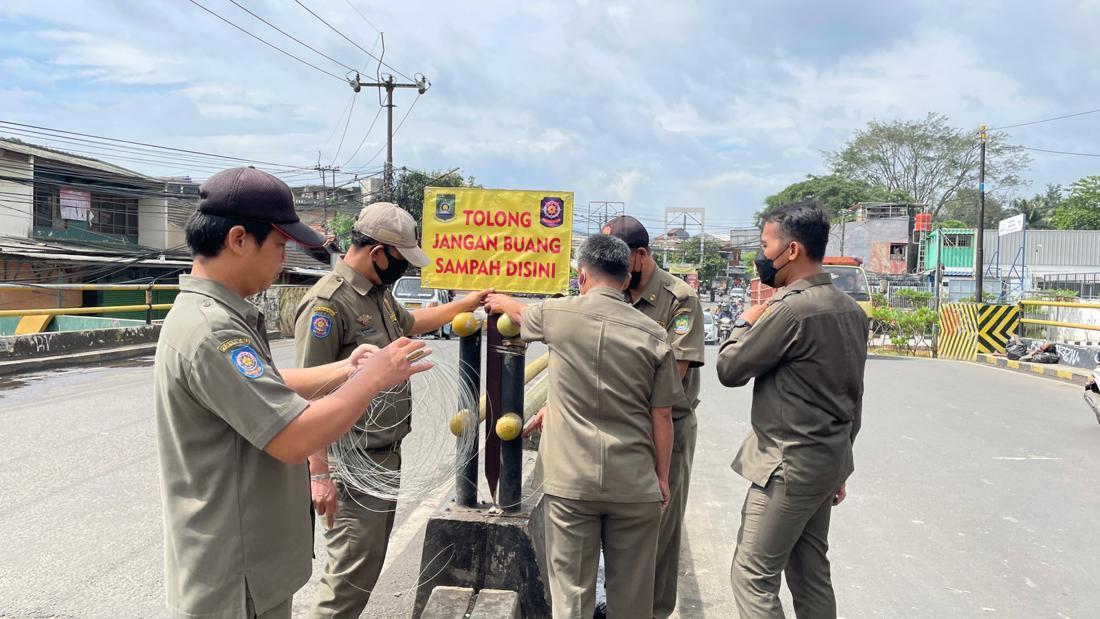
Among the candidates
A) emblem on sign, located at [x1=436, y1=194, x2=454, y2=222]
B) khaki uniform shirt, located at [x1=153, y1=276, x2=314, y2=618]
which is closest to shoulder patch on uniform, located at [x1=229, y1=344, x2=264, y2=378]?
khaki uniform shirt, located at [x1=153, y1=276, x2=314, y2=618]

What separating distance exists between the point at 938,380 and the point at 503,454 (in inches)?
484

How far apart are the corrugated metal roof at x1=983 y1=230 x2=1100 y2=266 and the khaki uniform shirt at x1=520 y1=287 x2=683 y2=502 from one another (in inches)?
1701

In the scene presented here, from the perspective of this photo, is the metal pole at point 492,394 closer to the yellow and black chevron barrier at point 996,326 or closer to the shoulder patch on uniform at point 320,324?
the shoulder patch on uniform at point 320,324

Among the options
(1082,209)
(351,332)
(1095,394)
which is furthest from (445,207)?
(1082,209)

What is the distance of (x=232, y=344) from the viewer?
1641 mm

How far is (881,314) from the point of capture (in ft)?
66.6

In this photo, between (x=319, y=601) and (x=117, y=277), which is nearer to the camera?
(x=319, y=601)

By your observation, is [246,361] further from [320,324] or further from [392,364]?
[320,324]

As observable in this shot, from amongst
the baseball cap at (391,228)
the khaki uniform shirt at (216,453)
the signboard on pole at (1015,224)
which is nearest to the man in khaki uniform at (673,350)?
the baseball cap at (391,228)

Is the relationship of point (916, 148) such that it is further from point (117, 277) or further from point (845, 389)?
point (845, 389)

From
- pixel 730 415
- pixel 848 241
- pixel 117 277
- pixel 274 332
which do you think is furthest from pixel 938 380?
pixel 848 241

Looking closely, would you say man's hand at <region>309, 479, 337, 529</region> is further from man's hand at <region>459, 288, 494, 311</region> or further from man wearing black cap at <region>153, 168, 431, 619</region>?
man's hand at <region>459, 288, 494, 311</region>

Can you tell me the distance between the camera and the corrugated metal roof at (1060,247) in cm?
3894

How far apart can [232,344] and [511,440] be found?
5.55 feet
